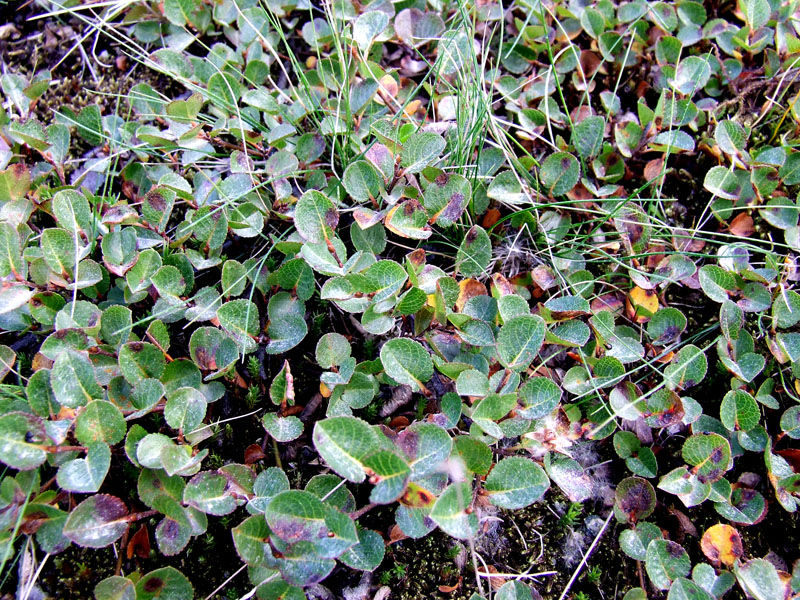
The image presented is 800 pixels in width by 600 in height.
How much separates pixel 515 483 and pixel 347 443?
43 centimetres

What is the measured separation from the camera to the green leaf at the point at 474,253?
5.57ft

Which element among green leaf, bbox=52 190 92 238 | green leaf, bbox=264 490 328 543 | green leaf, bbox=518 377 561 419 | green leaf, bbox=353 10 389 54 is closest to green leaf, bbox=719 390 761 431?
green leaf, bbox=518 377 561 419

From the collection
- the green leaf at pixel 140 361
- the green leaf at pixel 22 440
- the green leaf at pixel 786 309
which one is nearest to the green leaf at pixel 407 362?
the green leaf at pixel 140 361

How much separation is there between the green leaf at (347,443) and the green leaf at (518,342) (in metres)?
0.44

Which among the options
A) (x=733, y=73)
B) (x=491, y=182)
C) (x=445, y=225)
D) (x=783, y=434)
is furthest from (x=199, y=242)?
(x=733, y=73)

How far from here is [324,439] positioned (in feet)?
4.04

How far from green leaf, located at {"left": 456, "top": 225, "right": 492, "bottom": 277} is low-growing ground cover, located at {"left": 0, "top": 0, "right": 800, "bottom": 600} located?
1cm

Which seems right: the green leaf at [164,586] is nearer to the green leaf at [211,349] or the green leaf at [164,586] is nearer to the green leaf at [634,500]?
the green leaf at [211,349]

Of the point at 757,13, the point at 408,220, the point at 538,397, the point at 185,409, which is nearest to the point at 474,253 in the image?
the point at 408,220

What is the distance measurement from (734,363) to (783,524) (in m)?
0.45

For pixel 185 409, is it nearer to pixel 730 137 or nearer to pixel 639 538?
pixel 639 538

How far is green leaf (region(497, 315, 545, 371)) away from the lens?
1493 mm

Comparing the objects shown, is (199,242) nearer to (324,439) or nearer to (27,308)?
(27,308)

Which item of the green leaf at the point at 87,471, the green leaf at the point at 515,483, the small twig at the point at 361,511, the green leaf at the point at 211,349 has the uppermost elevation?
the green leaf at the point at 87,471
